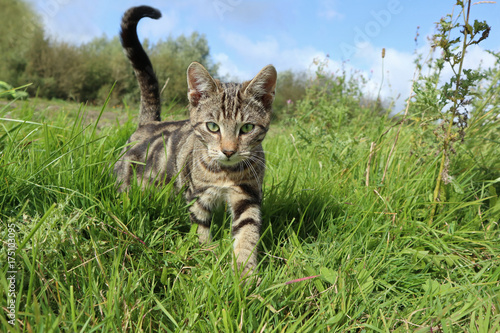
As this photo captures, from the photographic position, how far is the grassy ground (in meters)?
1.36

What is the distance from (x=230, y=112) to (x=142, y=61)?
1191mm

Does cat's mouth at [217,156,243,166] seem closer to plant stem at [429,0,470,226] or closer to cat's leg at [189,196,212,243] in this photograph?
cat's leg at [189,196,212,243]

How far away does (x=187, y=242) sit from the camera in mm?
1897

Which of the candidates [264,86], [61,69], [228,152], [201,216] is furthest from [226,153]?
[61,69]

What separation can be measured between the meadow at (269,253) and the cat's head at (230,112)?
47 cm

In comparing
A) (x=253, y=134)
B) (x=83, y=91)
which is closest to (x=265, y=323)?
(x=253, y=134)

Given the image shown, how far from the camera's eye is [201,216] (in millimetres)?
2131

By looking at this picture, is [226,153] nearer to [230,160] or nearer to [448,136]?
[230,160]

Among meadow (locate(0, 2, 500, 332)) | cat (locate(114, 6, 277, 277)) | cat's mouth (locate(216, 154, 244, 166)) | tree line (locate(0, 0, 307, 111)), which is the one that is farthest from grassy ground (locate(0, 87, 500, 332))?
tree line (locate(0, 0, 307, 111))

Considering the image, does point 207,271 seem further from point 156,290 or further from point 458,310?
point 458,310

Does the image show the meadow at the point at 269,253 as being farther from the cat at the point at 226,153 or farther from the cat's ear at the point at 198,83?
the cat's ear at the point at 198,83

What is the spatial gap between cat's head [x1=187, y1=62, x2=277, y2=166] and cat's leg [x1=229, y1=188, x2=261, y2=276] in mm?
241

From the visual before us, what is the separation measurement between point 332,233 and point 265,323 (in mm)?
877

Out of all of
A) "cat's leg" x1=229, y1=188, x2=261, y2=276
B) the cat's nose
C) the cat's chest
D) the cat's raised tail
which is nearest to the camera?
"cat's leg" x1=229, y1=188, x2=261, y2=276
